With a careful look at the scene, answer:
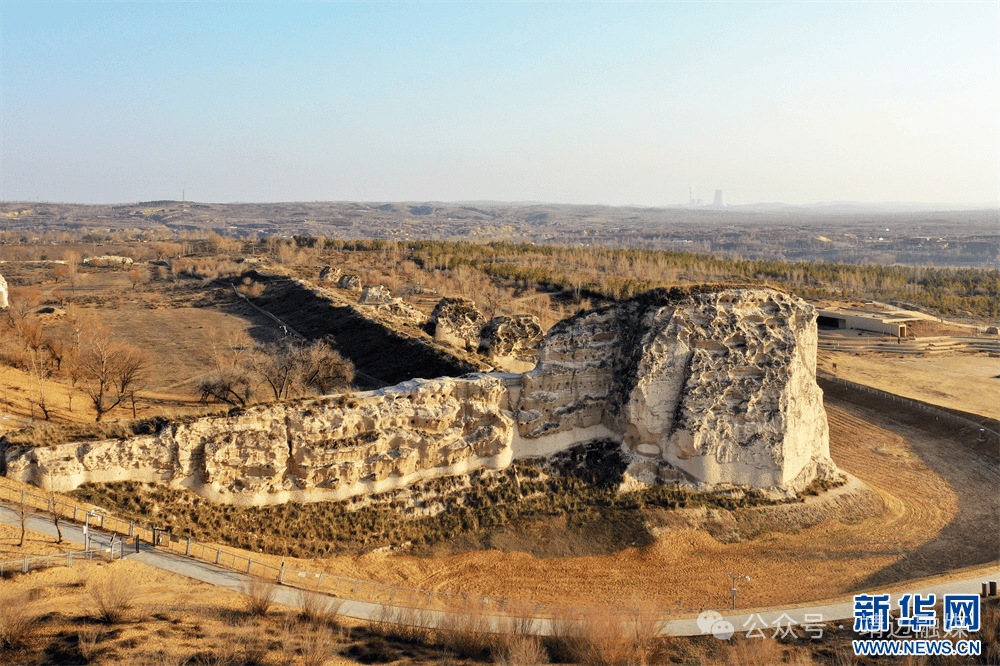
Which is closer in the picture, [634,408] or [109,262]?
[634,408]

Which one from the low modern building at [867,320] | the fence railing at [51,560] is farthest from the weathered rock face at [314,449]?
the low modern building at [867,320]

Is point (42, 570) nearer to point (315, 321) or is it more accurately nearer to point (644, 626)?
point (644, 626)

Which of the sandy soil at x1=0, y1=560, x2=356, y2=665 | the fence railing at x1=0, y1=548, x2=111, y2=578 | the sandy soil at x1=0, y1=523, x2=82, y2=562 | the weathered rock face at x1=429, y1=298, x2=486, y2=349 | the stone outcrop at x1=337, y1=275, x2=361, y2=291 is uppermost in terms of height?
the stone outcrop at x1=337, y1=275, x2=361, y2=291

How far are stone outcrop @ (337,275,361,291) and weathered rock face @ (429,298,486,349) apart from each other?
27.8 meters

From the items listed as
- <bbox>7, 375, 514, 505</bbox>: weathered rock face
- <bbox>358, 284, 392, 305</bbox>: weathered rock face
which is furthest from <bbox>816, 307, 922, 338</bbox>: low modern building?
<bbox>7, 375, 514, 505</bbox>: weathered rock face

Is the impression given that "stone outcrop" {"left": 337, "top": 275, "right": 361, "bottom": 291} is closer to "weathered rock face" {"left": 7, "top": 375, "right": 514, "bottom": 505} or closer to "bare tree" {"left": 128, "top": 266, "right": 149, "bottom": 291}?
"bare tree" {"left": 128, "top": 266, "right": 149, "bottom": 291}

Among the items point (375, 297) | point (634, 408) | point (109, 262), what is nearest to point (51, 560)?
point (634, 408)

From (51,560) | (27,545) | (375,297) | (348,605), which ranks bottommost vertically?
(348,605)

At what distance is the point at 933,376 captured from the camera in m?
54.4

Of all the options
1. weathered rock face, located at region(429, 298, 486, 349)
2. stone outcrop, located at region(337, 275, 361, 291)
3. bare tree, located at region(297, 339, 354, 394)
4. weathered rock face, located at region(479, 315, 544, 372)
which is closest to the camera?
bare tree, located at region(297, 339, 354, 394)

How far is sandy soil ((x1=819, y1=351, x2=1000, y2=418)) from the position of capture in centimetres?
4781

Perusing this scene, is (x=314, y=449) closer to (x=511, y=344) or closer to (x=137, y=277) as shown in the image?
(x=511, y=344)

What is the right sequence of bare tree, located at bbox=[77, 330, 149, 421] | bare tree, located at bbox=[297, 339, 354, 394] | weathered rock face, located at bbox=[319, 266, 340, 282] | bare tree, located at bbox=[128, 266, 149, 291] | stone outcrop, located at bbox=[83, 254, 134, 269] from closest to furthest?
bare tree, located at bbox=[77, 330, 149, 421], bare tree, located at bbox=[297, 339, 354, 394], weathered rock face, located at bbox=[319, 266, 340, 282], bare tree, located at bbox=[128, 266, 149, 291], stone outcrop, located at bbox=[83, 254, 134, 269]

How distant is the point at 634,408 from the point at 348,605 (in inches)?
475
